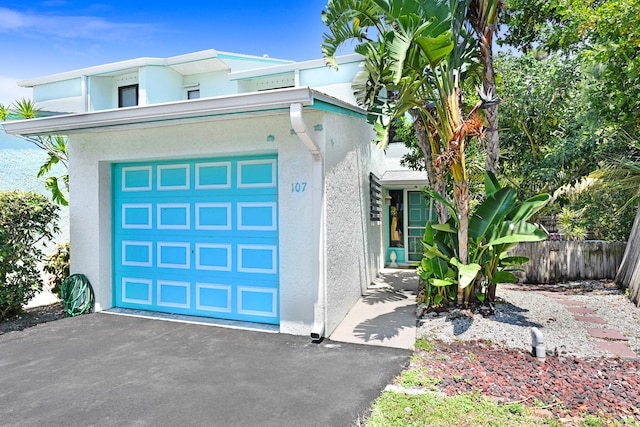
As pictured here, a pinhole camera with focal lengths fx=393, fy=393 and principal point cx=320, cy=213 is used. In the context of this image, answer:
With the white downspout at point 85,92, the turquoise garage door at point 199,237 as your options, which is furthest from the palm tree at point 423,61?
the white downspout at point 85,92

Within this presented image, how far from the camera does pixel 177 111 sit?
5.70 metres

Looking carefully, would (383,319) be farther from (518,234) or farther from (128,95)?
(128,95)

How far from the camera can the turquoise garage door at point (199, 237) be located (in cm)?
662

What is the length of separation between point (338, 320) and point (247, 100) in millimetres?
3725

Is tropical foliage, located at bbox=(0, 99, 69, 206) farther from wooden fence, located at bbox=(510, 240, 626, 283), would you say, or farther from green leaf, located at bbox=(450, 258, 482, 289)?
wooden fence, located at bbox=(510, 240, 626, 283)

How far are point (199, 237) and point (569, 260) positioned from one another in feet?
28.7

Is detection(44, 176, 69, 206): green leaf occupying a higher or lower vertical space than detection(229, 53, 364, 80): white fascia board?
lower

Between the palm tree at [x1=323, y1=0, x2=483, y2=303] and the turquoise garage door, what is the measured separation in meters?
2.28

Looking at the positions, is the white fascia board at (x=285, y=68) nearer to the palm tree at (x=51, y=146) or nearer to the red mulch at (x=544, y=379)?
the palm tree at (x=51, y=146)

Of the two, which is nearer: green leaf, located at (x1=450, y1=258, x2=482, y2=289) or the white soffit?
green leaf, located at (x1=450, y1=258, x2=482, y2=289)

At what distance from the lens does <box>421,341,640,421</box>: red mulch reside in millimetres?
3848

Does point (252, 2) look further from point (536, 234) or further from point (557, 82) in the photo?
point (536, 234)

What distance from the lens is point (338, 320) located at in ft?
21.3

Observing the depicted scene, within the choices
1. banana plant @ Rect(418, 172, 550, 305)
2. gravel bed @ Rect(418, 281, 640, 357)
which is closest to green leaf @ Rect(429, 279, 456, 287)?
banana plant @ Rect(418, 172, 550, 305)
